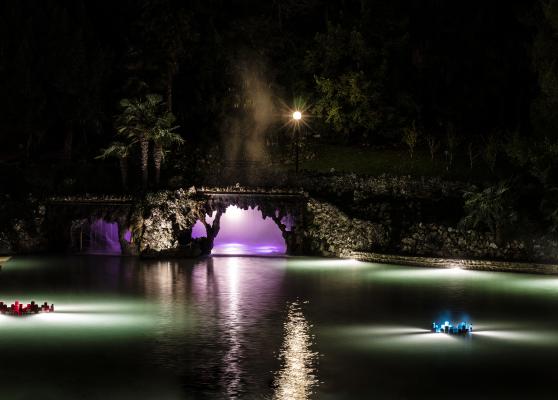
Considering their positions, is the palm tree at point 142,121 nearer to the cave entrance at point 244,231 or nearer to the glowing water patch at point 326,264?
the cave entrance at point 244,231

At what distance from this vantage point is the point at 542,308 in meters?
23.5

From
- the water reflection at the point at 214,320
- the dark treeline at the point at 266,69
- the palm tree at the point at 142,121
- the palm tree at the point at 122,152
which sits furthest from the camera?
the dark treeline at the point at 266,69

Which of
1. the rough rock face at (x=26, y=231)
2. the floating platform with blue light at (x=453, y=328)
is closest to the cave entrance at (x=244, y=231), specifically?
the rough rock face at (x=26, y=231)

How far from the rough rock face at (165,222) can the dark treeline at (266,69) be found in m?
7.52

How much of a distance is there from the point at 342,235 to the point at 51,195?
538 inches

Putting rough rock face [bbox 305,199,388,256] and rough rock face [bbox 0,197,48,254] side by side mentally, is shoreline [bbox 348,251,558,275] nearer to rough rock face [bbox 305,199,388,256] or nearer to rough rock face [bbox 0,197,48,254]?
rough rock face [bbox 305,199,388,256]

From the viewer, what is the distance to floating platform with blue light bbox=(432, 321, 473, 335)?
19859mm

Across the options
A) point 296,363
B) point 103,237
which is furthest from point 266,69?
point 296,363

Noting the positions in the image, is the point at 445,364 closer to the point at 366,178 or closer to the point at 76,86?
the point at 366,178

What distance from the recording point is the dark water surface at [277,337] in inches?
593

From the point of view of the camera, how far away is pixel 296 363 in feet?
54.5

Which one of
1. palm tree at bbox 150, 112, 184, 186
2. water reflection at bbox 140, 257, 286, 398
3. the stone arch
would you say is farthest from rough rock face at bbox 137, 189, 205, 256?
palm tree at bbox 150, 112, 184, 186

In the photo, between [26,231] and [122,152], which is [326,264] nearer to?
[122,152]

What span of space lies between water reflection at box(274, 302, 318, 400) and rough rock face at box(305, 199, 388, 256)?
53.8 ft
